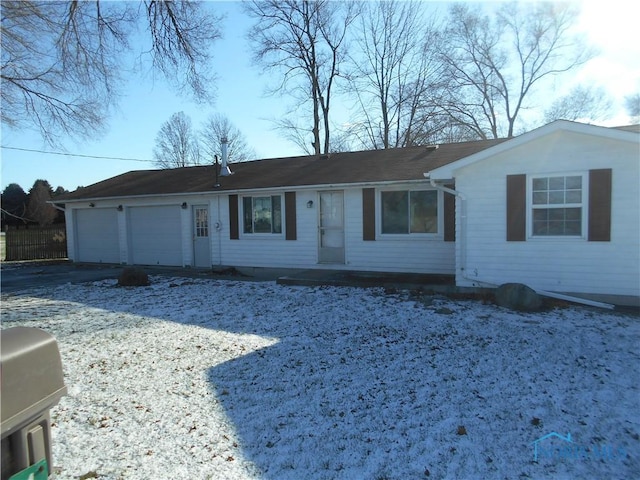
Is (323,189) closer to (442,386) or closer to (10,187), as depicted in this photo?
(442,386)

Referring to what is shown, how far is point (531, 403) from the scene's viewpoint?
4031mm

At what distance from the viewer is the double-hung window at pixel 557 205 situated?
8.17 meters

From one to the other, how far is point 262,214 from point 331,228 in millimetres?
2322

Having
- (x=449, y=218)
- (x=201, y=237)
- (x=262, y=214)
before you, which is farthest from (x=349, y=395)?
(x=201, y=237)

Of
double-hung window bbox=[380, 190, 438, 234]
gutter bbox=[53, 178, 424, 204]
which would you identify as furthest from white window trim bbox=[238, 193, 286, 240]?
double-hung window bbox=[380, 190, 438, 234]

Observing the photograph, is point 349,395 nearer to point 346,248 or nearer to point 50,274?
point 346,248

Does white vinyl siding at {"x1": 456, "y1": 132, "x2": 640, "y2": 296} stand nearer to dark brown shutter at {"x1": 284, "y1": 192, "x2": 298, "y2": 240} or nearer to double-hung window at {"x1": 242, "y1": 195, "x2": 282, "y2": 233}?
dark brown shutter at {"x1": 284, "y1": 192, "x2": 298, "y2": 240}

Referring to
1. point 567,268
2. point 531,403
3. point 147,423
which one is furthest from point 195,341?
point 567,268

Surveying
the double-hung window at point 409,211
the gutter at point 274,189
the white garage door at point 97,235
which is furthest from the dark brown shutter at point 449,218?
the white garage door at point 97,235

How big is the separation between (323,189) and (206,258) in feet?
16.3

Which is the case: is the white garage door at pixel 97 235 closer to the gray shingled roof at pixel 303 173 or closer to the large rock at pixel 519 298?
the gray shingled roof at pixel 303 173

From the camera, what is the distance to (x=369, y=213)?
1148 centimetres

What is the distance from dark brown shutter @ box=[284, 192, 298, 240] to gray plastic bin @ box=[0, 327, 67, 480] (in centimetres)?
1101

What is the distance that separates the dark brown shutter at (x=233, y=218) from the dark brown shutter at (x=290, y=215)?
1.76m
